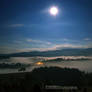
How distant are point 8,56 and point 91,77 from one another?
12.0 m

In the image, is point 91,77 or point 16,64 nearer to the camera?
point 91,77

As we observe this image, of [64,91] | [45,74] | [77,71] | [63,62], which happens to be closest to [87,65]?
[77,71]

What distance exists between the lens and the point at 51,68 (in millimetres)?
20172

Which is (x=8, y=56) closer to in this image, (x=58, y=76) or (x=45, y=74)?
(x=45, y=74)

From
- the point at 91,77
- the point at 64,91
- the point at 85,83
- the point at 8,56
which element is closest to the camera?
the point at 64,91

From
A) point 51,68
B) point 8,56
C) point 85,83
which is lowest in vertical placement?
point 85,83

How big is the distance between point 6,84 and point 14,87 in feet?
2.63

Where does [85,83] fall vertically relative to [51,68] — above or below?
below

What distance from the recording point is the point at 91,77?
1733 cm

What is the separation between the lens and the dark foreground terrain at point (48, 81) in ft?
41.6

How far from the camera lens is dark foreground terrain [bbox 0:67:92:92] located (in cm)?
1268

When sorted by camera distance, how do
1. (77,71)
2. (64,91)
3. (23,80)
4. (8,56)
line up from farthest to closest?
(8,56), (77,71), (23,80), (64,91)

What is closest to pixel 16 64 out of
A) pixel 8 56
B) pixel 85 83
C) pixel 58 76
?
pixel 8 56

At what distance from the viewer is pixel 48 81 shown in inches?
614
